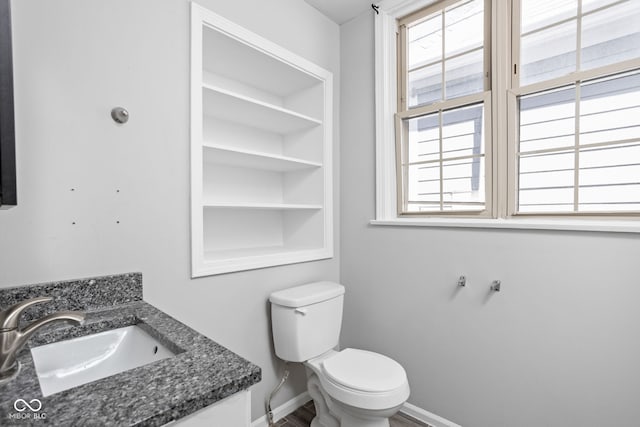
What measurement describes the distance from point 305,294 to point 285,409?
73cm

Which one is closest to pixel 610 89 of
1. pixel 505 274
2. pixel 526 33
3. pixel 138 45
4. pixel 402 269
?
pixel 526 33

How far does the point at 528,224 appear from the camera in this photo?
55.9 inches

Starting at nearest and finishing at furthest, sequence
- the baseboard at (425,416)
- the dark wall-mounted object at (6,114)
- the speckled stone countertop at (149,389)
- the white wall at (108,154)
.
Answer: the speckled stone countertop at (149,389)
the dark wall-mounted object at (6,114)
the white wall at (108,154)
the baseboard at (425,416)

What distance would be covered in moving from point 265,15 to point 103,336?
170 cm

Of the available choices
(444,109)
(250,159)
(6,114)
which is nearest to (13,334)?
(6,114)

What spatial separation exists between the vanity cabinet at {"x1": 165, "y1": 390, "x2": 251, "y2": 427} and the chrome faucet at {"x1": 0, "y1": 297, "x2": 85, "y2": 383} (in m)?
0.40

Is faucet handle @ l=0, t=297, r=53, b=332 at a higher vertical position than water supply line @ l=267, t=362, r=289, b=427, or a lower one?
higher

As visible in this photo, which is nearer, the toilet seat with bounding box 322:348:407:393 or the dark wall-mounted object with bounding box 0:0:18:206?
the dark wall-mounted object with bounding box 0:0:18:206

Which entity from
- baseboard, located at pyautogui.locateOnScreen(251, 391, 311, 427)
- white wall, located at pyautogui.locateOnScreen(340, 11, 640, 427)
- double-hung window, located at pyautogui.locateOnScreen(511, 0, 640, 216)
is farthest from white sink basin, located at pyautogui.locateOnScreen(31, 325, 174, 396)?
double-hung window, located at pyautogui.locateOnScreen(511, 0, 640, 216)

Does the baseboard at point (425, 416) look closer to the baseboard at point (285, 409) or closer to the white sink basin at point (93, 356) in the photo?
the baseboard at point (285, 409)

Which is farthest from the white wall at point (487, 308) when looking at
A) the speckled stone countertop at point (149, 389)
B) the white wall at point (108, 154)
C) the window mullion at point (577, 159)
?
the speckled stone countertop at point (149, 389)

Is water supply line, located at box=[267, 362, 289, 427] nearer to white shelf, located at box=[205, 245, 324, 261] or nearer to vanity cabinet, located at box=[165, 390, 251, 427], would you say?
white shelf, located at box=[205, 245, 324, 261]

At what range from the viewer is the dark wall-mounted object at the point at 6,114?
66cm

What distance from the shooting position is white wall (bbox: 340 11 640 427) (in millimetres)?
1253
